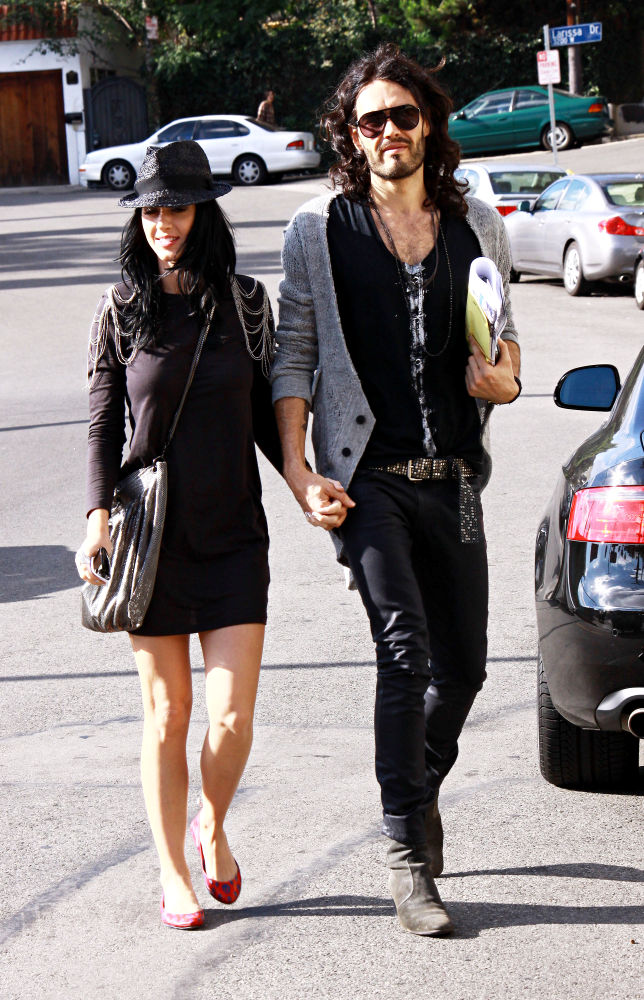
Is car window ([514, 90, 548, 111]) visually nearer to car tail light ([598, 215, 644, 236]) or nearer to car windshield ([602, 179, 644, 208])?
car windshield ([602, 179, 644, 208])

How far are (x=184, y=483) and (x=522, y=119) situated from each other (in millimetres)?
32803

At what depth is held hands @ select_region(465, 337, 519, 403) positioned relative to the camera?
3.54m

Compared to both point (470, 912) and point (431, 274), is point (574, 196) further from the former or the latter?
point (470, 912)

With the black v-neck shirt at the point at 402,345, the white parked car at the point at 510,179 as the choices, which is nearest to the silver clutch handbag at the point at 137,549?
the black v-neck shirt at the point at 402,345

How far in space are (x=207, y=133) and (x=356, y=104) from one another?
3050 cm

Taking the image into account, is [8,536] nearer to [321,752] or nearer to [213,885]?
[321,752]

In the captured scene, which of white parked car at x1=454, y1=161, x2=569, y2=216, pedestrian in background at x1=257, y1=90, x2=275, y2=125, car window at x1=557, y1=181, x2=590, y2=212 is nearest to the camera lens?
car window at x1=557, y1=181, x2=590, y2=212

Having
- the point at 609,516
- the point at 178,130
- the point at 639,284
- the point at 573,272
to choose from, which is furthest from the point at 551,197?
the point at 178,130

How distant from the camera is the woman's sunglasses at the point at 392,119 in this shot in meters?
3.62

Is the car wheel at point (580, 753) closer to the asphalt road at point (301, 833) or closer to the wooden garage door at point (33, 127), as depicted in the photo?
the asphalt road at point (301, 833)

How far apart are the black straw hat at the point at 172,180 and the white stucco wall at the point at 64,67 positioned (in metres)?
36.2

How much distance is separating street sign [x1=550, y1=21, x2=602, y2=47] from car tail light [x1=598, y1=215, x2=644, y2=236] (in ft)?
33.1

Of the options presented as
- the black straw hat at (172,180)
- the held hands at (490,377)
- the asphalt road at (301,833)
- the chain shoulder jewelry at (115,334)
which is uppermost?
the black straw hat at (172,180)

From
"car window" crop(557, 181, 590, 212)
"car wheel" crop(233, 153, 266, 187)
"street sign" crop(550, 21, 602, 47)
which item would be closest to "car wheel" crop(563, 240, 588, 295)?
"car window" crop(557, 181, 590, 212)
